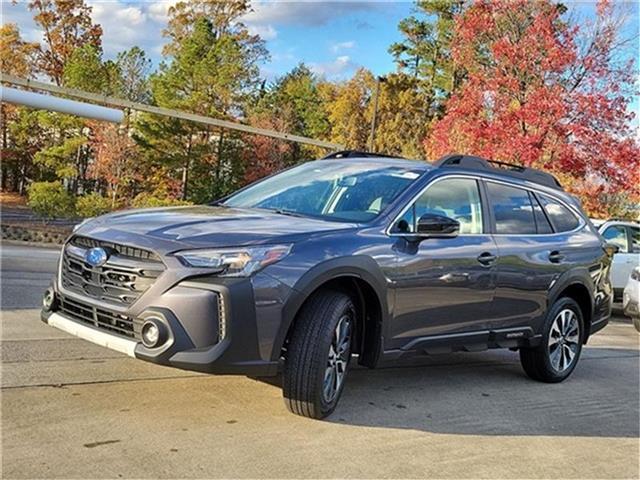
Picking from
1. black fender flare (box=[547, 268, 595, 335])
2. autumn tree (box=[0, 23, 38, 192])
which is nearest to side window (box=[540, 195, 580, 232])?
black fender flare (box=[547, 268, 595, 335])

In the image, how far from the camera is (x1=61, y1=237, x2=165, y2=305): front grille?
3.70 metres

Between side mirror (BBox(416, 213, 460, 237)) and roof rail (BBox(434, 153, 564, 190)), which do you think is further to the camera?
roof rail (BBox(434, 153, 564, 190))

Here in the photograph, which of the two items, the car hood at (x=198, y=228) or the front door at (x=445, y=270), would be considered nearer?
the car hood at (x=198, y=228)

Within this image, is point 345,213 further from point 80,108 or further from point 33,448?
point 80,108

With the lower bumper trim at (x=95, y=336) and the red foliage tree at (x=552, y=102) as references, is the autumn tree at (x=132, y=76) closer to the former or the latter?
the red foliage tree at (x=552, y=102)

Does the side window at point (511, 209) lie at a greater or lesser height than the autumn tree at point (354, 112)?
lesser

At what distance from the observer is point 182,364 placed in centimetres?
361

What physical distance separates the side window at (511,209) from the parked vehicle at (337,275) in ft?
0.05

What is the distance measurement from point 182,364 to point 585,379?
4158 mm

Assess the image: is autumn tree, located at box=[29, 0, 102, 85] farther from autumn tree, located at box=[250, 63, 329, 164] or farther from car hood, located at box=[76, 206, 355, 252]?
car hood, located at box=[76, 206, 355, 252]

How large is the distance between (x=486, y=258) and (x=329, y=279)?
158cm

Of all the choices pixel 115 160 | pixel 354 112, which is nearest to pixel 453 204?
pixel 115 160

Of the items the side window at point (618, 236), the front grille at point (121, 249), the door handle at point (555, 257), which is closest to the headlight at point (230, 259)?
the front grille at point (121, 249)

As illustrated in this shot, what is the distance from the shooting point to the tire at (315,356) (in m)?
3.91
